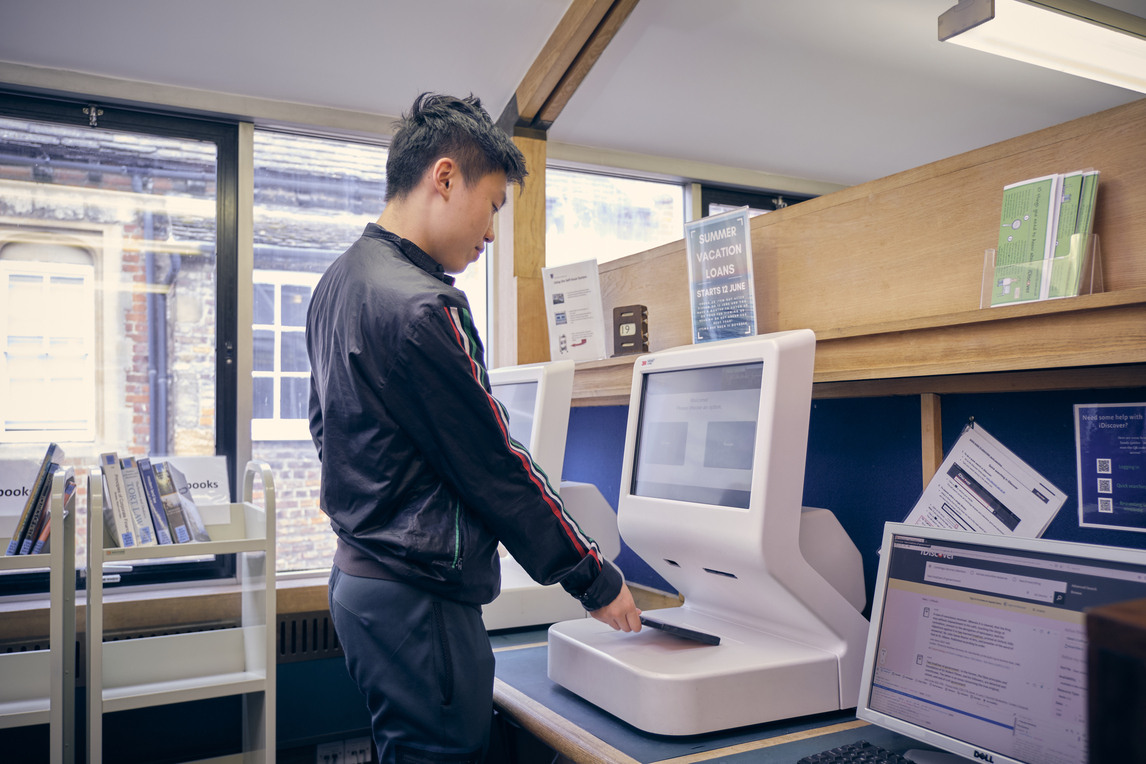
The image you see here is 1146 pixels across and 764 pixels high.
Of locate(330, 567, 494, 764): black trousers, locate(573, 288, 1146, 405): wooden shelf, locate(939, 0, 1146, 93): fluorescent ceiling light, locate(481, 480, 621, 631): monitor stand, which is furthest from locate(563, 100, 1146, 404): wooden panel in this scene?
locate(939, 0, 1146, 93): fluorescent ceiling light

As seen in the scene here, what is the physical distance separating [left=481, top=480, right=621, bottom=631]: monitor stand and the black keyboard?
814 mm

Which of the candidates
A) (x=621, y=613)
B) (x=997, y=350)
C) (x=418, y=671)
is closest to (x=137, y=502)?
(x=418, y=671)

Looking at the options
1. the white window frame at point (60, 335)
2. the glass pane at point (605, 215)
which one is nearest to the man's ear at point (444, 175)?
the white window frame at point (60, 335)

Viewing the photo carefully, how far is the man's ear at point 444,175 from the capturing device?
128 cm

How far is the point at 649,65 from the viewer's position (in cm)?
299

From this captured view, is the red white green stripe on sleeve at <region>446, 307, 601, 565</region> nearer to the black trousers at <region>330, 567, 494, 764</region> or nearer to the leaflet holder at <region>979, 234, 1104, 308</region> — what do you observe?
the black trousers at <region>330, 567, 494, 764</region>

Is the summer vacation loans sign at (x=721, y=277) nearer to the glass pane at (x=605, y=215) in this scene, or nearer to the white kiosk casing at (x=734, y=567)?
the white kiosk casing at (x=734, y=567)

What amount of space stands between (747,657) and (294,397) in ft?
8.17

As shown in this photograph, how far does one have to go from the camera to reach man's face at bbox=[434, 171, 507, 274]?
130cm

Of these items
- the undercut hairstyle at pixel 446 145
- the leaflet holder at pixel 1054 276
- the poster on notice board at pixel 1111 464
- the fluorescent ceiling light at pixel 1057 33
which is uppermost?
the fluorescent ceiling light at pixel 1057 33

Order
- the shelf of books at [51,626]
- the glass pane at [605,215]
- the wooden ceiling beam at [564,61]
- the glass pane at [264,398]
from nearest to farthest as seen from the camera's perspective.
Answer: the shelf of books at [51,626]
the wooden ceiling beam at [564,61]
the glass pane at [264,398]
the glass pane at [605,215]

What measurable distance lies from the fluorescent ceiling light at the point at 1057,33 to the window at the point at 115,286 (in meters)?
2.56

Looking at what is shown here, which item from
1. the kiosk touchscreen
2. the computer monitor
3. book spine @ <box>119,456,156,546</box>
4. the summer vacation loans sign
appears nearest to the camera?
the computer monitor

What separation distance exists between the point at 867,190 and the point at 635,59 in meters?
1.79
